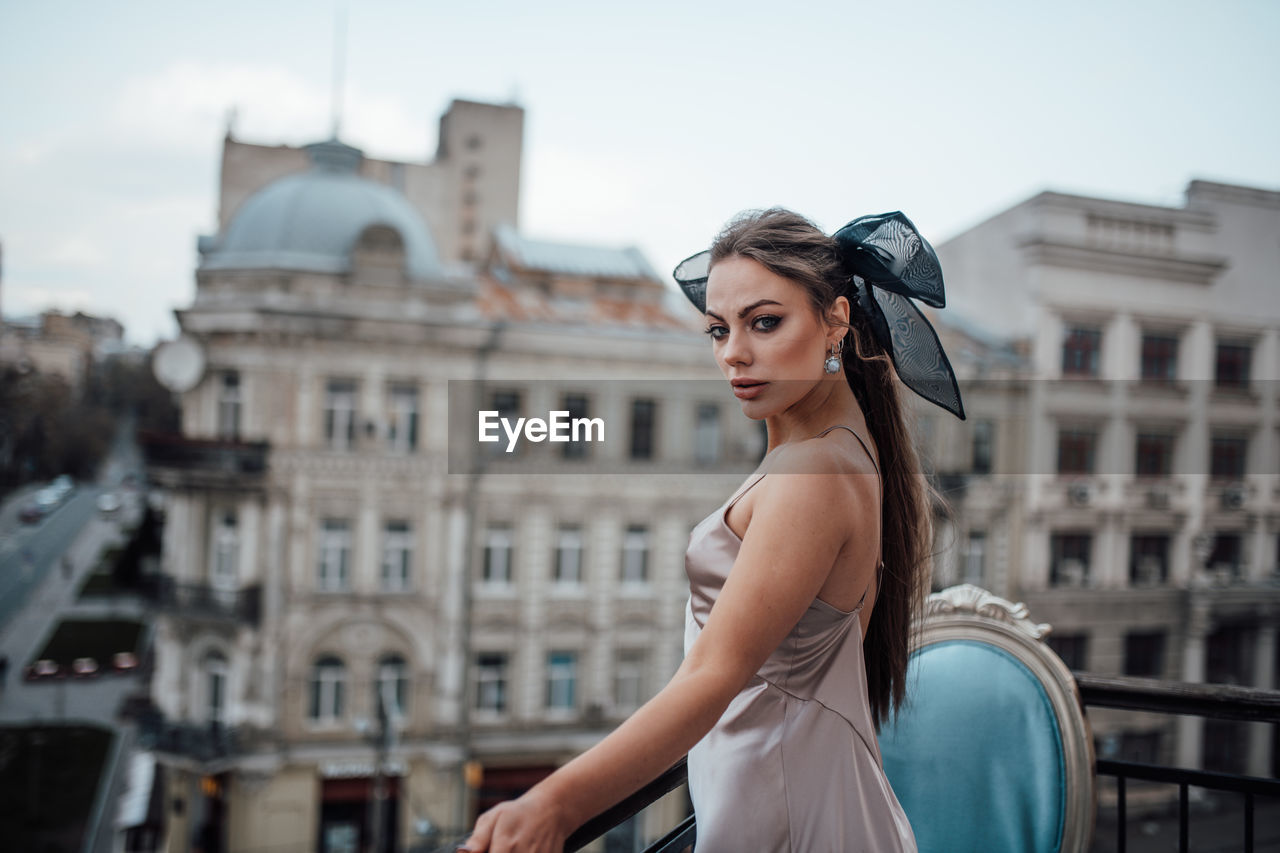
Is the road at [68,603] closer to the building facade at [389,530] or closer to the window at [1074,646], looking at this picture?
the building facade at [389,530]

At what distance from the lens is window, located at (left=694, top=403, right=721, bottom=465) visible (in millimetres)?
9430

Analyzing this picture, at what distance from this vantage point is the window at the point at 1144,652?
10.6m

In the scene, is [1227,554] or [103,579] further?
[1227,554]

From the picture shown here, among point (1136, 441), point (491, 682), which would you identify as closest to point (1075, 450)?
point (1136, 441)

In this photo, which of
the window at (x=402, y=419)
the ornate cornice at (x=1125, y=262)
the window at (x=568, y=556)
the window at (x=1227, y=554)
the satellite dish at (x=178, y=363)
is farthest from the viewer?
the window at (x=1227, y=554)

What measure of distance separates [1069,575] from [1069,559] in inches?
7.3

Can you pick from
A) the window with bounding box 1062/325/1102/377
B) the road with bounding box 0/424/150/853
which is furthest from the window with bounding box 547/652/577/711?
the window with bounding box 1062/325/1102/377

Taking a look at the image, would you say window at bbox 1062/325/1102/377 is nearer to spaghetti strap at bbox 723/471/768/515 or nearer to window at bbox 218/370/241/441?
window at bbox 218/370/241/441

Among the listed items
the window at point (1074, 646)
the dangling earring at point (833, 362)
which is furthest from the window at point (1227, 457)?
the dangling earring at point (833, 362)

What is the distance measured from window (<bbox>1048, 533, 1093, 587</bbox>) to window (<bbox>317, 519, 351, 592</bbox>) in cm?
765

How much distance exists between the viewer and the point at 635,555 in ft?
30.6

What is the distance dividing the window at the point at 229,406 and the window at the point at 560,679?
3.78 metres

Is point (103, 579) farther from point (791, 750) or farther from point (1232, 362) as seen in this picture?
point (1232, 362)

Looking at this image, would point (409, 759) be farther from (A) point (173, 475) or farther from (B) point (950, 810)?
(B) point (950, 810)
